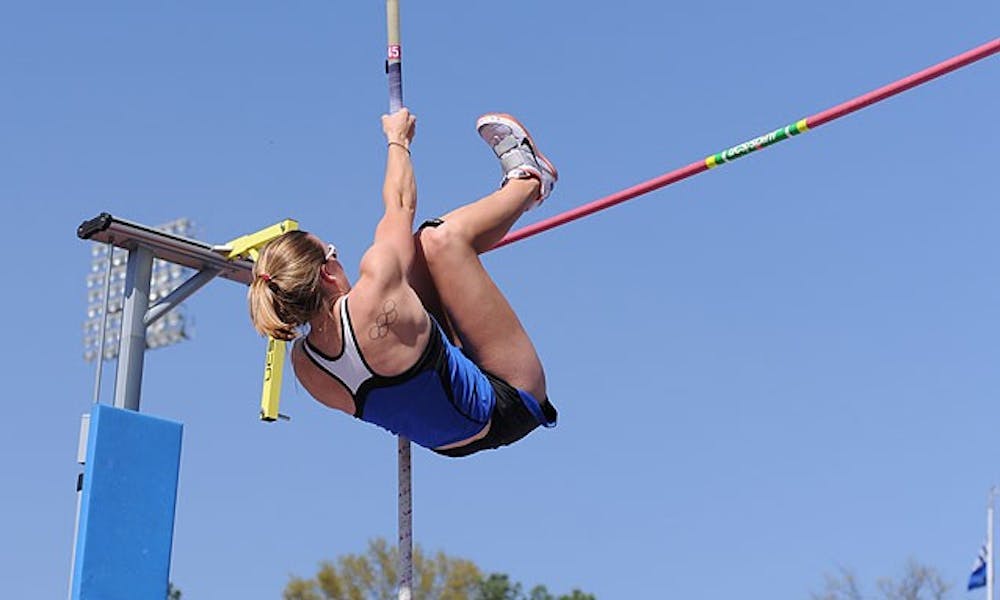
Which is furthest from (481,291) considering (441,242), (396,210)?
(396,210)

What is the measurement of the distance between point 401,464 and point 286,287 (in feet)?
2.55

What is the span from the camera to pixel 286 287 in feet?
13.6

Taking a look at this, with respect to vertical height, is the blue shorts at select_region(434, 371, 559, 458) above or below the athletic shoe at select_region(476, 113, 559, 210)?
below

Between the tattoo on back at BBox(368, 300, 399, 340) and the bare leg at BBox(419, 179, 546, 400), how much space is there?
27cm

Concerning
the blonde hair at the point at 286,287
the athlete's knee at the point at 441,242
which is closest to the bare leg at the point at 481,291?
the athlete's knee at the point at 441,242

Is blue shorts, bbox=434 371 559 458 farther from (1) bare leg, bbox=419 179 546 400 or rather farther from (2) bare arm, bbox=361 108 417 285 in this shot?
(2) bare arm, bbox=361 108 417 285

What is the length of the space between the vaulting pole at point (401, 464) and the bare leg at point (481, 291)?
368mm

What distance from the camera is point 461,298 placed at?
445cm

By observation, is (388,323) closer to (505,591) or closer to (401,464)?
(401,464)

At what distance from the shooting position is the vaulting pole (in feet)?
15.0

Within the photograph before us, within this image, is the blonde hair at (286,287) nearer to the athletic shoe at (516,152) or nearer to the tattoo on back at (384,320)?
the tattoo on back at (384,320)

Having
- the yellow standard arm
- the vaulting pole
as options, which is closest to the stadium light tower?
the yellow standard arm

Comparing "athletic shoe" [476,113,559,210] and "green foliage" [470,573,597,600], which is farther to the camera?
"green foliage" [470,573,597,600]

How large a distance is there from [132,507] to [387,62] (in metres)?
2.53
